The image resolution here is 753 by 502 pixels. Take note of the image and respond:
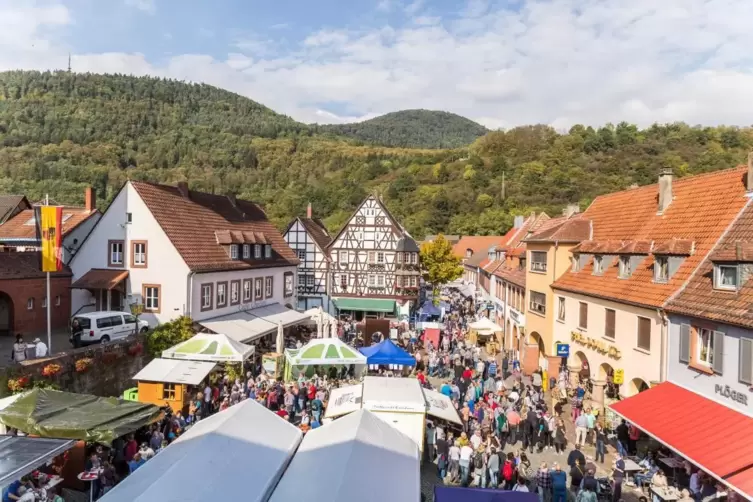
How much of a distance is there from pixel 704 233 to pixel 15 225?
32.8 m

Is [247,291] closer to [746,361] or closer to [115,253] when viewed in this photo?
[115,253]

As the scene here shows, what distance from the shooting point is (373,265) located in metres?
44.2

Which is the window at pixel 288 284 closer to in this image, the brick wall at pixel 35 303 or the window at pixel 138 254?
the window at pixel 138 254

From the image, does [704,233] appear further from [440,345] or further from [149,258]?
[149,258]

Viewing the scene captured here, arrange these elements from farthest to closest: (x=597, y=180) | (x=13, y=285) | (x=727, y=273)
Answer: (x=597, y=180)
(x=13, y=285)
(x=727, y=273)

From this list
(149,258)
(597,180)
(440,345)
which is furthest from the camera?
(597,180)

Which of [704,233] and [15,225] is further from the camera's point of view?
[15,225]

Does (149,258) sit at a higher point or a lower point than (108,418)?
higher

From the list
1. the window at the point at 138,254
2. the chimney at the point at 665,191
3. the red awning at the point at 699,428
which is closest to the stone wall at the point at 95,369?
the window at the point at 138,254

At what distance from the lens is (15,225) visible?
30.6 metres

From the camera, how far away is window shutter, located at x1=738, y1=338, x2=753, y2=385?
486 inches

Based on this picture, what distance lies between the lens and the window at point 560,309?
79.2ft

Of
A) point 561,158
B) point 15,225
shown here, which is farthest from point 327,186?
point 15,225

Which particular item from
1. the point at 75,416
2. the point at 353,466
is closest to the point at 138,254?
the point at 75,416
